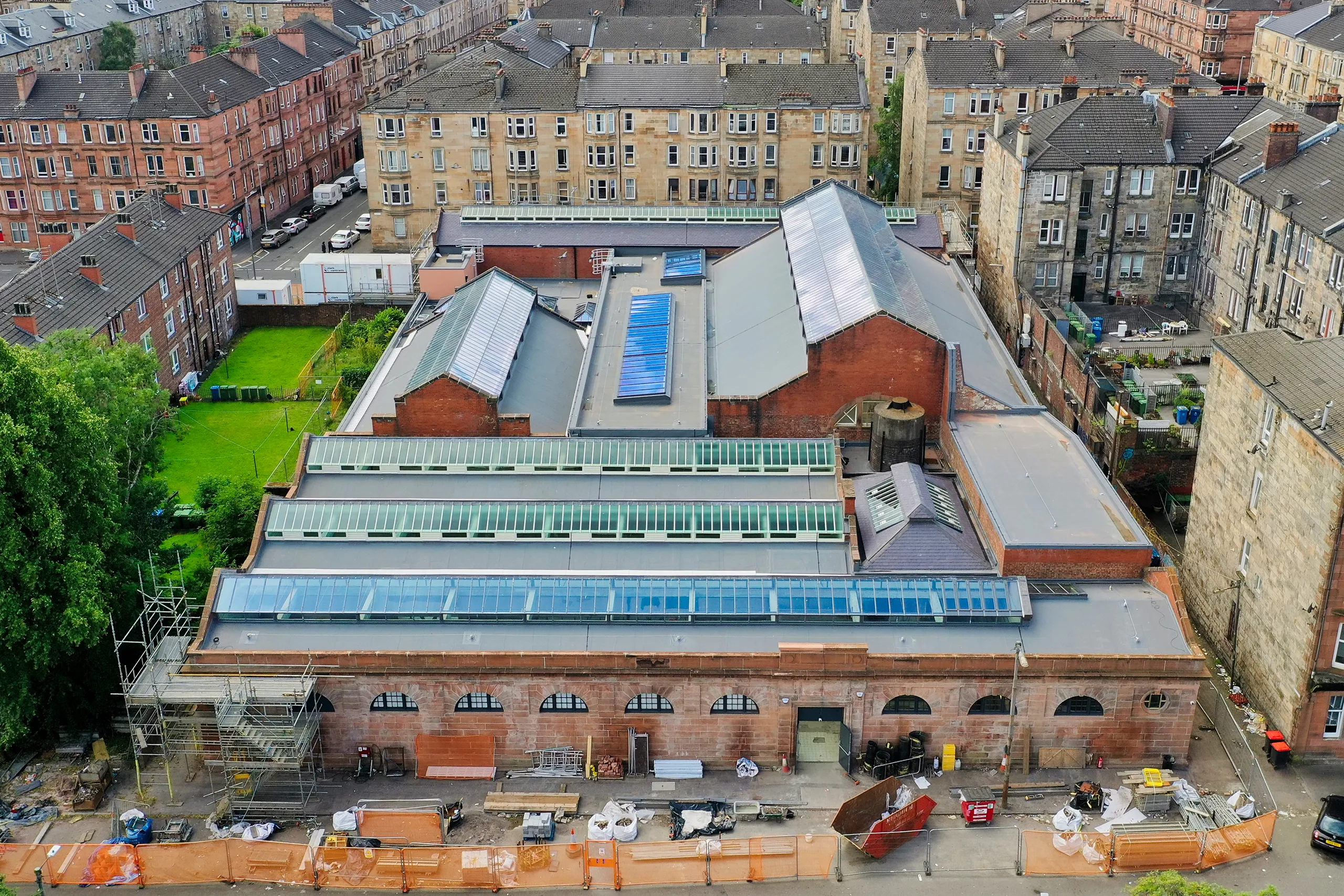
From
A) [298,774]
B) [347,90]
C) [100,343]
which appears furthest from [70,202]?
[298,774]

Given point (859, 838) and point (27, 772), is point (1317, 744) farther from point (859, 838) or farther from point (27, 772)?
point (27, 772)

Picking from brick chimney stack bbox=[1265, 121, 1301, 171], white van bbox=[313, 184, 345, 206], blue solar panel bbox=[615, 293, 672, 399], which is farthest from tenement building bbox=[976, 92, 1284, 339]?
white van bbox=[313, 184, 345, 206]

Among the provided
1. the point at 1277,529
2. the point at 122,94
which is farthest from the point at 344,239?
Result: the point at 1277,529

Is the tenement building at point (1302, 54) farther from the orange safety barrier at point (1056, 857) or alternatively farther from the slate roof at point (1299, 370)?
the orange safety barrier at point (1056, 857)

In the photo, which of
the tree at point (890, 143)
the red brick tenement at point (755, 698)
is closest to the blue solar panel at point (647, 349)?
the red brick tenement at point (755, 698)

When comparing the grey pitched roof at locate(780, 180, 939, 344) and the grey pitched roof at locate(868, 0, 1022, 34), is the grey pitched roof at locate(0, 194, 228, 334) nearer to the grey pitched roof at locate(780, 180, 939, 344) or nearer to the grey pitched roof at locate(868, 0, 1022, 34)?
the grey pitched roof at locate(780, 180, 939, 344)

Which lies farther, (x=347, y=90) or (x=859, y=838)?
(x=347, y=90)

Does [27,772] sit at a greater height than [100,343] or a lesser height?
lesser

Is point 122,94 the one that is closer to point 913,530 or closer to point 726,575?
point 726,575
